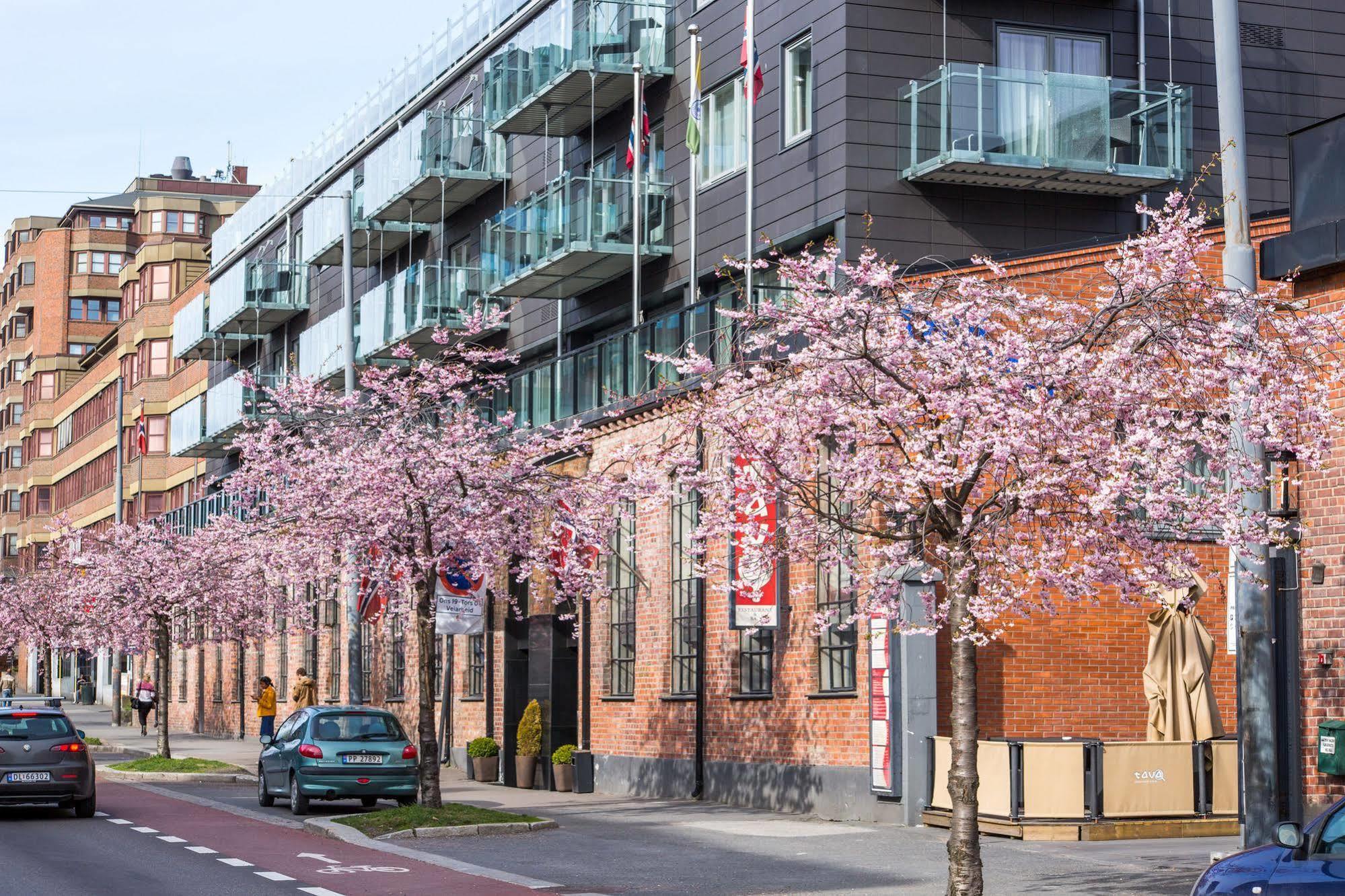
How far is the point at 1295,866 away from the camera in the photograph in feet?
31.3

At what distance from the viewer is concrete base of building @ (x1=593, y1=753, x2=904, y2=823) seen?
74.2 feet

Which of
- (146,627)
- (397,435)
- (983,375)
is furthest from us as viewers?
(146,627)

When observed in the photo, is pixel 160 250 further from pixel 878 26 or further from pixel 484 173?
pixel 878 26

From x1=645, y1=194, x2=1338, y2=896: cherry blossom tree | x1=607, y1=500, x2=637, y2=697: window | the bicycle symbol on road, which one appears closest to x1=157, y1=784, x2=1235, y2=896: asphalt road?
the bicycle symbol on road

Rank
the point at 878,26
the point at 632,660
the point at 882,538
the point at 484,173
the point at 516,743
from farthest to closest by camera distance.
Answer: the point at 484,173 → the point at 516,743 → the point at 632,660 → the point at 878,26 → the point at 882,538

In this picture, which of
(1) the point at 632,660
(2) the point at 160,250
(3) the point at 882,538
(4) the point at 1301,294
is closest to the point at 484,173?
(1) the point at 632,660

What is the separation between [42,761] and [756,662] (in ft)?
29.4

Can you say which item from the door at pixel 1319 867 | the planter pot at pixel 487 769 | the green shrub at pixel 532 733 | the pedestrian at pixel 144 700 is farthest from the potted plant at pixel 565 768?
the pedestrian at pixel 144 700

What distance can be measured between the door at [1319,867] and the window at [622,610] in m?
19.5

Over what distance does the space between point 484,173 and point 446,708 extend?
10.2 metres

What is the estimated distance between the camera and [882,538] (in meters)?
13.3

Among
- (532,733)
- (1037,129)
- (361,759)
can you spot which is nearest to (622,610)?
(532,733)

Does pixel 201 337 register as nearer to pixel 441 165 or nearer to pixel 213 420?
pixel 213 420

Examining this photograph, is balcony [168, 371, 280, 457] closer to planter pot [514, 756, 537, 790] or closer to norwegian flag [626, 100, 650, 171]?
norwegian flag [626, 100, 650, 171]
